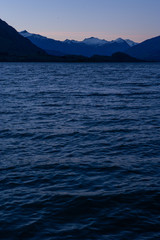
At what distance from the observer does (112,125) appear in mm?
25172

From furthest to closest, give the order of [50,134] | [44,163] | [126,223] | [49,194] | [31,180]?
1. [50,134]
2. [44,163]
3. [31,180]
4. [49,194]
5. [126,223]

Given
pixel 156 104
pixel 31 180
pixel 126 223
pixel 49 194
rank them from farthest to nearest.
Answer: pixel 156 104 → pixel 31 180 → pixel 49 194 → pixel 126 223

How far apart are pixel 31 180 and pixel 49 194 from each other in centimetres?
179

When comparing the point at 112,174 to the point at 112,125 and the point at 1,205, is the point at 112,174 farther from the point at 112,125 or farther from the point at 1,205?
the point at 112,125

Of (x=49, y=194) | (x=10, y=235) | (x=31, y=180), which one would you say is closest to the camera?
(x=10, y=235)

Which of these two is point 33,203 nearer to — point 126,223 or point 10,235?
point 10,235

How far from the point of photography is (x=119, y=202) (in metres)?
11.8

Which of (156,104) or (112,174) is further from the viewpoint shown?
(156,104)

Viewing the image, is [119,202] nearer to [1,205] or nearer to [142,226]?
[142,226]

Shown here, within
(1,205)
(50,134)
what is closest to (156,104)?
(50,134)

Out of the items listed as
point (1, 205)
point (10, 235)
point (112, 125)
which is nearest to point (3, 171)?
point (1, 205)

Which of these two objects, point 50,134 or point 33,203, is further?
point 50,134

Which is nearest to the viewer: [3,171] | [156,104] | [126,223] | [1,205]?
[126,223]

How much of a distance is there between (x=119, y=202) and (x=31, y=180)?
4.63m
